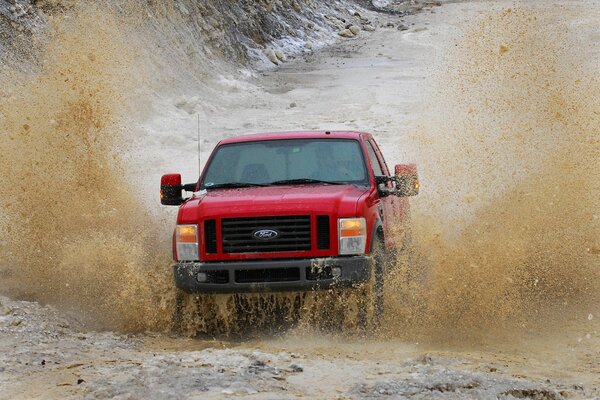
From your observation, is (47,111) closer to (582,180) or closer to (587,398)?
(582,180)

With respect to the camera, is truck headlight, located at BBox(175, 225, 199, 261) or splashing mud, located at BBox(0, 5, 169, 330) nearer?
truck headlight, located at BBox(175, 225, 199, 261)

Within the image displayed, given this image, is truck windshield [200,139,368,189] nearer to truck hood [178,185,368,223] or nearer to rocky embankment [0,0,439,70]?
truck hood [178,185,368,223]

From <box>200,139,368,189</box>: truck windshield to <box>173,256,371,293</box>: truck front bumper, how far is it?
115 cm

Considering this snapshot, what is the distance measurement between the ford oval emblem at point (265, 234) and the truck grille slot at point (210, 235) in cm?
34

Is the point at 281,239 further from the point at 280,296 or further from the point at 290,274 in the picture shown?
the point at 280,296

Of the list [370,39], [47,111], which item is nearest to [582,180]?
[47,111]

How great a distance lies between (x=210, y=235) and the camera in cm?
932

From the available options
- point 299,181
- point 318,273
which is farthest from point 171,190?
point 318,273

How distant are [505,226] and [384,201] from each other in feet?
8.41

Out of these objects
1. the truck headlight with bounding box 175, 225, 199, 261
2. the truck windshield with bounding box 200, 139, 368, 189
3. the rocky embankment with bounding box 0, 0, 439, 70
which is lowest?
the truck headlight with bounding box 175, 225, 199, 261

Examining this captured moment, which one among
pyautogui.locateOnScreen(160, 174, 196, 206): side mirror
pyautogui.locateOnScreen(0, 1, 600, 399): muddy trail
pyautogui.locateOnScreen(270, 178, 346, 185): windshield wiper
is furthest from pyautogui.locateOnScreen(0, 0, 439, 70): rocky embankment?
pyautogui.locateOnScreen(270, 178, 346, 185): windshield wiper

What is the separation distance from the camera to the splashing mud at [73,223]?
1064 centimetres

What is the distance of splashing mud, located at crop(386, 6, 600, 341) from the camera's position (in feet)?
33.6

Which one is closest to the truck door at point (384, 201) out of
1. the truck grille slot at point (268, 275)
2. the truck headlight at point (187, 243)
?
the truck grille slot at point (268, 275)
